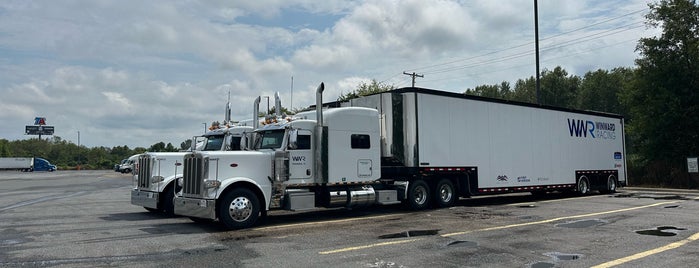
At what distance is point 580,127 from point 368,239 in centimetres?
1502

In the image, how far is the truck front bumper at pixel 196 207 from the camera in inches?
419

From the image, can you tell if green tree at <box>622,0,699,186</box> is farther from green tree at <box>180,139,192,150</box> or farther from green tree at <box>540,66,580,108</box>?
green tree at <box>540,66,580,108</box>

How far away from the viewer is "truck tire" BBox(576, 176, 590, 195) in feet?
67.9

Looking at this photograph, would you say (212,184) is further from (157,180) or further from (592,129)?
(592,129)

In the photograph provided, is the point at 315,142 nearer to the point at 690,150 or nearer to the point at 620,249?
the point at 620,249

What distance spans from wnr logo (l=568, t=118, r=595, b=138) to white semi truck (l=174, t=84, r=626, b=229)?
8cm

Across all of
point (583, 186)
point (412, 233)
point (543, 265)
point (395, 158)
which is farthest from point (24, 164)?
point (543, 265)

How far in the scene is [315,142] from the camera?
12.8 meters

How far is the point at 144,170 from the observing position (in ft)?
46.0

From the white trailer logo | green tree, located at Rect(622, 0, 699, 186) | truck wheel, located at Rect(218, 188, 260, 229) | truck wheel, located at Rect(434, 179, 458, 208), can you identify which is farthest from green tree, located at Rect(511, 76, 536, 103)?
truck wheel, located at Rect(218, 188, 260, 229)

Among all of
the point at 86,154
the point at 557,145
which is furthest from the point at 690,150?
the point at 86,154

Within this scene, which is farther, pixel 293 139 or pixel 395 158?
pixel 395 158

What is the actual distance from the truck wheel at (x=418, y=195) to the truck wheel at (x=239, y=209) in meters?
5.24

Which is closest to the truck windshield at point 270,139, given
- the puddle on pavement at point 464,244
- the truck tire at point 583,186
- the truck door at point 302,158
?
the truck door at point 302,158
